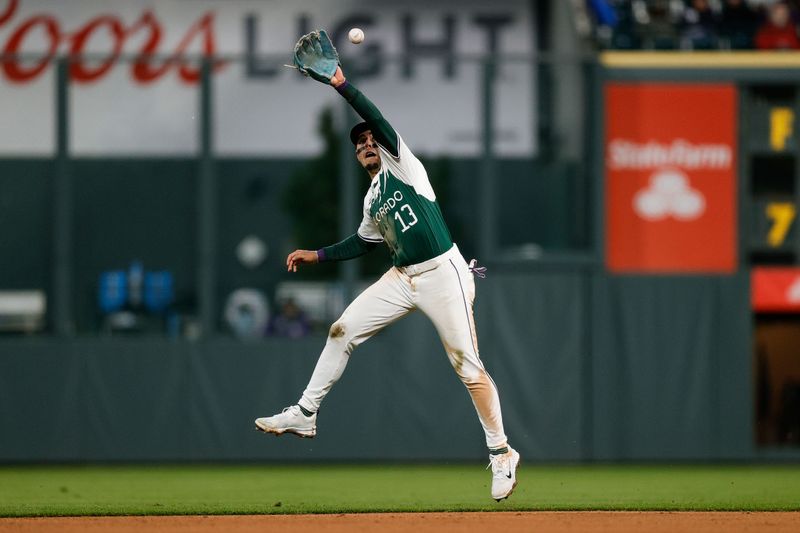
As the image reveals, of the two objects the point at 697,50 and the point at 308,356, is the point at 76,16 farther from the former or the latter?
the point at 697,50

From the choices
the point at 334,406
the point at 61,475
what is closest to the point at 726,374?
the point at 334,406

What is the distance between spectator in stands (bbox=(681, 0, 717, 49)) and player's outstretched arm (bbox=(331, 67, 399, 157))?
6.79 meters

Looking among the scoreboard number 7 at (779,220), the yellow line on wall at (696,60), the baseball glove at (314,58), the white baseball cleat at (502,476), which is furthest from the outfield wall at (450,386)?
the baseball glove at (314,58)

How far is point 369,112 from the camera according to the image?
8156mm

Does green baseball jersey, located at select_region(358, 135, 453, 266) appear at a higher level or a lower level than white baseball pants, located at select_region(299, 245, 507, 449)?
higher

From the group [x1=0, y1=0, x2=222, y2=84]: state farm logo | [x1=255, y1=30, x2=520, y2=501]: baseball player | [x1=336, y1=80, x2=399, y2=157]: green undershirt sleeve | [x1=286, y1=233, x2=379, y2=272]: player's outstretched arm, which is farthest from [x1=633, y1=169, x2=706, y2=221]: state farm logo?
[x1=336, y1=80, x2=399, y2=157]: green undershirt sleeve

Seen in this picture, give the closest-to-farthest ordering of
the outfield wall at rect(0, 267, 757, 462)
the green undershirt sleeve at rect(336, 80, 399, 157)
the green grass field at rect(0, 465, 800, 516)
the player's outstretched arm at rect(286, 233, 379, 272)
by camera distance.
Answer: the green undershirt sleeve at rect(336, 80, 399, 157)
the player's outstretched arm at rect(286, 233, 379, 272)
the green grass field at rect(0, 465, 800, 516)
the outfield wall at rect(0, 267, 757, 462)

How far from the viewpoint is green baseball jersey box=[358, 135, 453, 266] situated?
850 centimetres

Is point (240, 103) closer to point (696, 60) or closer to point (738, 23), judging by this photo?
point (696, 60)

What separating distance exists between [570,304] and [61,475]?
498 cm

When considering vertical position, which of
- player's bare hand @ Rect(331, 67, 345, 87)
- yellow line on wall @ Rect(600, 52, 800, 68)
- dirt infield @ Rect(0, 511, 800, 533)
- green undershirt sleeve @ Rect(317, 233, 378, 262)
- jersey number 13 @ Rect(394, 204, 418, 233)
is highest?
yellow line on wall @ Rect(600, 52, 800, 68)

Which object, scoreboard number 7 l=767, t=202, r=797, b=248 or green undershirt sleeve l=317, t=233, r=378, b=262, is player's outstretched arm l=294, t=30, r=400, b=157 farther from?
scoreboard number 7 l=767, t=202, r=797, b=248

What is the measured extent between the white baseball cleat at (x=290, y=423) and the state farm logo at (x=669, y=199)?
21.2 ft

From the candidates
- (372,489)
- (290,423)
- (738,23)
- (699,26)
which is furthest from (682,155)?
(290,423)
